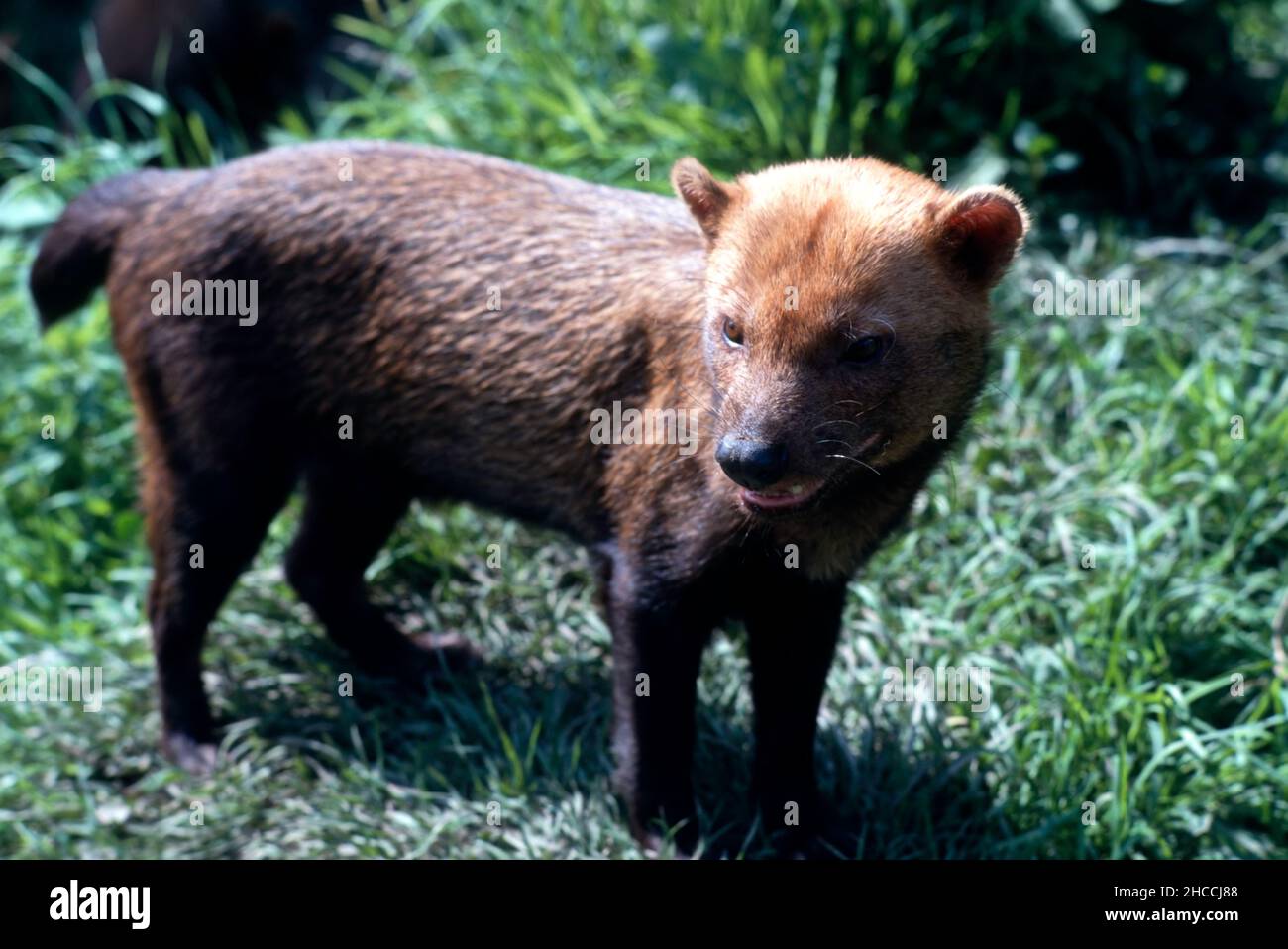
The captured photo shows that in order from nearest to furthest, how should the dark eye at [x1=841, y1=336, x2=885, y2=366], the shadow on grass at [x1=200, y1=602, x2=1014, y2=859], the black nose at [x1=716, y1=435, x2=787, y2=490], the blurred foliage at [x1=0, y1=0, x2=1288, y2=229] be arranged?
the black nose at [x1=716, y1=435, x2=787, y2=490]
the dark eye at [x1=841, y1=336, x2=885, y2=366]
the shadow on grass at [x1=200, y1=602, x2=1014, y2=859]
the blurred foliage at [x1=0, y1=0, x2=1288, y2=229]

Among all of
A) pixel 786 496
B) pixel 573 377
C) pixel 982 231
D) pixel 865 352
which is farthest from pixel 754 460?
pixel 573 377

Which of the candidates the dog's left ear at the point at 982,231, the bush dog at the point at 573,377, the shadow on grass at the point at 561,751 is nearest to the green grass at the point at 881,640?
the shadow on grass at the point at 561,751

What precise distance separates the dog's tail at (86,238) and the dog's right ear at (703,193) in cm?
184

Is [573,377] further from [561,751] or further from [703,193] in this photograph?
[561,751]

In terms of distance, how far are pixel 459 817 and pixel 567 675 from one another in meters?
0.65

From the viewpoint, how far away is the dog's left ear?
338cm

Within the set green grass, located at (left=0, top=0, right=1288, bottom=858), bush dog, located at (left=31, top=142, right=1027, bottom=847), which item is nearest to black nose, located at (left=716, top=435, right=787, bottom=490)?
bush dog, located at (left=31, top=142, right=1027, bottom=847)

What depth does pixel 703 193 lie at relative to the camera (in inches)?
144

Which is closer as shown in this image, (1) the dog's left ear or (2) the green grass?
(1) the dog's left ear

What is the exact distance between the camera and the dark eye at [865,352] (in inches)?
132

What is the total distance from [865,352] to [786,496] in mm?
376

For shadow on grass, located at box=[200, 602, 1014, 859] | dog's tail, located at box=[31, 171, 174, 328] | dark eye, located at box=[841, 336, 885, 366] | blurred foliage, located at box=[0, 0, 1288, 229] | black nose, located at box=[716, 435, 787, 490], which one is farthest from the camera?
blurred foliage, located at box=[0, 0, 1288, 229]

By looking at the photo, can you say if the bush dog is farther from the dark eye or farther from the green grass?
the green grass

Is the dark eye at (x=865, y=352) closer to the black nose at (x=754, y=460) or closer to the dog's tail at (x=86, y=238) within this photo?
the black nose at (x=754, y=460)
